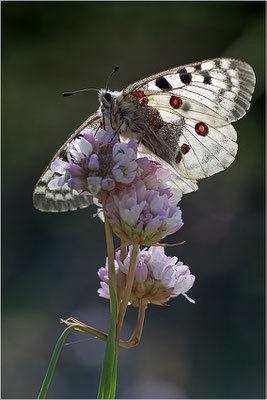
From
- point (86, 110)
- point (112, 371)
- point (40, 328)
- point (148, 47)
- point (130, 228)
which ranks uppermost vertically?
point (130, 228)

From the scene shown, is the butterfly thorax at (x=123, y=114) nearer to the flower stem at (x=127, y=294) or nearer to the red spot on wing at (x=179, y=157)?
the red spot on wing at (x=179, y=157)

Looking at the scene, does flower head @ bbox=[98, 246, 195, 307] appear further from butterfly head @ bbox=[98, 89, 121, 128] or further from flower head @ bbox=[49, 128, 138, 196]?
butterfly head @ bbox=[98, 89, 121, 128]

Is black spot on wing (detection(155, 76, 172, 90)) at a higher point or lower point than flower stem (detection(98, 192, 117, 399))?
higher

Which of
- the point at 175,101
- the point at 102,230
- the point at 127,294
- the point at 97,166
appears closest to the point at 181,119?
the point at 175,101

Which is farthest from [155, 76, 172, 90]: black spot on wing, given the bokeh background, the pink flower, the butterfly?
the bokeh background

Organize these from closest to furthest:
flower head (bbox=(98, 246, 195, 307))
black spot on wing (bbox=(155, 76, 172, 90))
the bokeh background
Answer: flower head (bbox=(98, 246, 195, 307)) < black spot on wing (bbox=(155, 76, 172, 90)) < the bokeh background

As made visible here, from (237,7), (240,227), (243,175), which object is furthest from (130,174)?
(237,7)

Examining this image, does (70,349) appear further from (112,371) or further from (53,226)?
(112,371)
